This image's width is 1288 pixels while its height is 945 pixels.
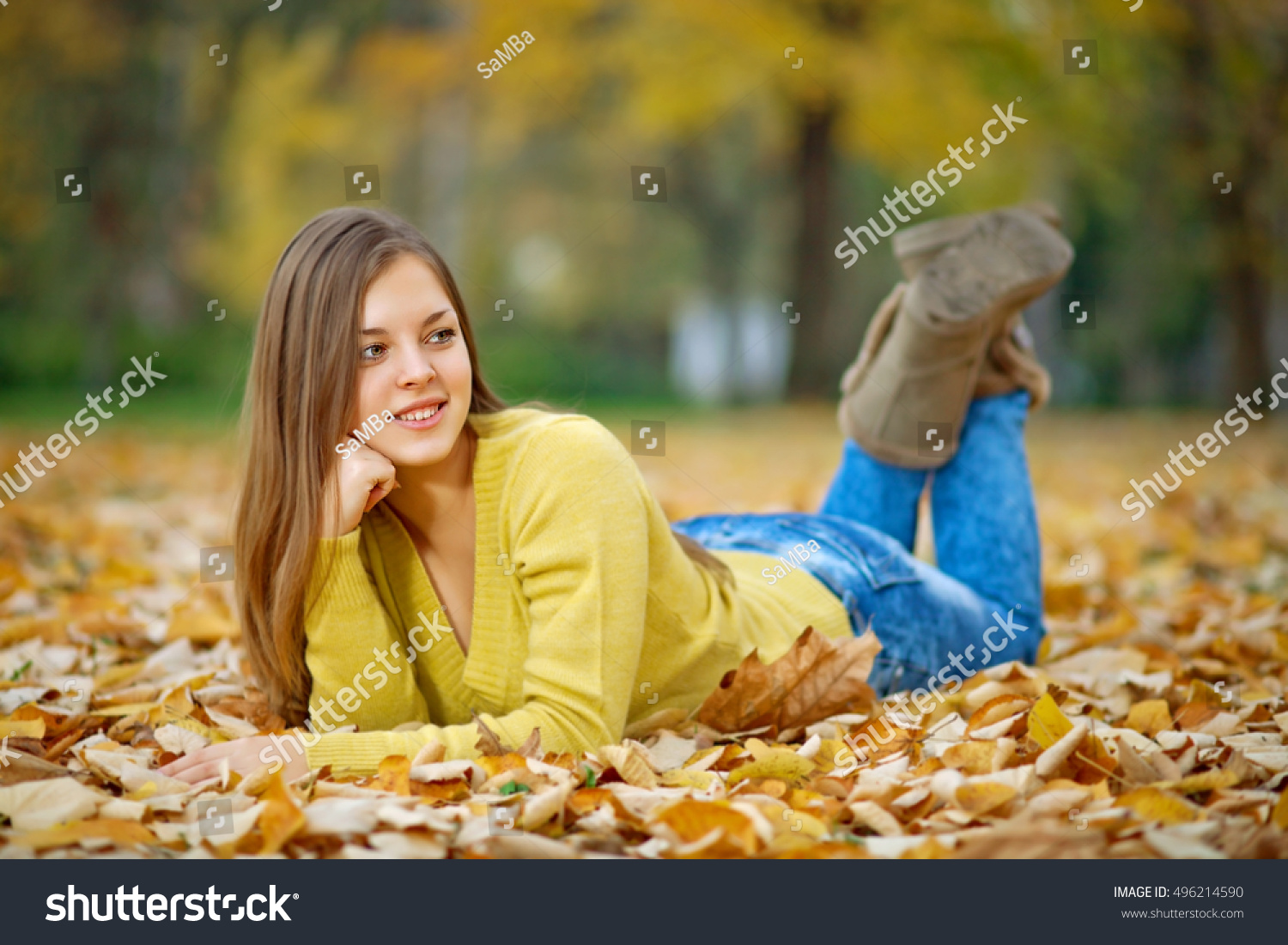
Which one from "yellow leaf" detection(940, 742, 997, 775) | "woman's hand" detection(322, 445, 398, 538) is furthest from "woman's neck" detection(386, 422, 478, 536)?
"yellow leaf" detection(940, 742, 997, 775)

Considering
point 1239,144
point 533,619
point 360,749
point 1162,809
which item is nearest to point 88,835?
point 360,749

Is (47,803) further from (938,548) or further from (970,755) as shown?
(938,548)

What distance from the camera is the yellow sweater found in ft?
6.38

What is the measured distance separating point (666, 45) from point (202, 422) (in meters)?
6.05

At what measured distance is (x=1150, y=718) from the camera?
2246 mm

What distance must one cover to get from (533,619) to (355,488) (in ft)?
1.26

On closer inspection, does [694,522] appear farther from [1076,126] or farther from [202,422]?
[1076,126]

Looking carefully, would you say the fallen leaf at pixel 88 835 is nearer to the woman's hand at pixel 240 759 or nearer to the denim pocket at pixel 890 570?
the woman's hand at pixel 240 759

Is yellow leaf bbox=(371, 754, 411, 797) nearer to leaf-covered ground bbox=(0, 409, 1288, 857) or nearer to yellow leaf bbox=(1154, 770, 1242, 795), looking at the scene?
leaf-covered ground bbox=(0, 409, 1288, 857)

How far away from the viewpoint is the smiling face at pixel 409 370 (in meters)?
2.04

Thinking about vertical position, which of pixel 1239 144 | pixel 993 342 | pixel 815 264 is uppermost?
pixel 1239 144

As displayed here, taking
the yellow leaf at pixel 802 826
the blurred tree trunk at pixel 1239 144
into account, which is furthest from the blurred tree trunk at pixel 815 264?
the yellow leaf at pixel 802 826

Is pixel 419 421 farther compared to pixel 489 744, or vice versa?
pixel 419 421

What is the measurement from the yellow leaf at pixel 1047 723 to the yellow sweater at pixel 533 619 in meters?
0.55
